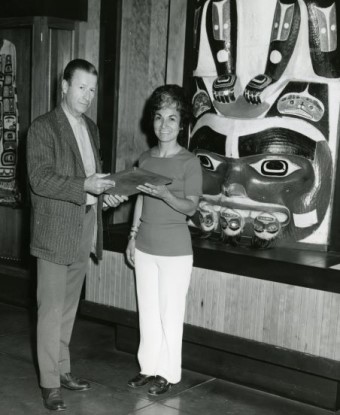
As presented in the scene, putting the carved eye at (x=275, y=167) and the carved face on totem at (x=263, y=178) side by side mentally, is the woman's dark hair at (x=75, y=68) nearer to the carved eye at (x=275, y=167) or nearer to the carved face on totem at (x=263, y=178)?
the carved face on totem at (x=263, y=178)

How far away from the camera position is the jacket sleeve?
3.31m

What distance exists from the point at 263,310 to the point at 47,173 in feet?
4.66

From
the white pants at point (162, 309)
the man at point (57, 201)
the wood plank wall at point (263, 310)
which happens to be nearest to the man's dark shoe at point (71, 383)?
the man at point (57, 201)

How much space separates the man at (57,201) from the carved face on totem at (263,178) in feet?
3.31

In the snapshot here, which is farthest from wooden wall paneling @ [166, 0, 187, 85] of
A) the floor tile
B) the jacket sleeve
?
the floor tile

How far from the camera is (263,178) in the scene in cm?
424

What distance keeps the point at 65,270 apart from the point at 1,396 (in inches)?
32.2

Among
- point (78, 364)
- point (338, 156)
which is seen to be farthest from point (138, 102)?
point (78, 364)

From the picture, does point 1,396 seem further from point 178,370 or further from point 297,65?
point 297,65

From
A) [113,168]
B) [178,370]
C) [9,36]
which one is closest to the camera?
[178,370]

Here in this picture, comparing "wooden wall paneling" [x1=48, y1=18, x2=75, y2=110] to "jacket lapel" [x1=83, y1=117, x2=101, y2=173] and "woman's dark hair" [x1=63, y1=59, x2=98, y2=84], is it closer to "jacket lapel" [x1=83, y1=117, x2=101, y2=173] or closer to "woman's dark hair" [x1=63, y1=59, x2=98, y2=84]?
"jacket lapel" [x1=83, y1=117, x2=101, y2=173]

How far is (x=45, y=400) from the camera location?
350cm

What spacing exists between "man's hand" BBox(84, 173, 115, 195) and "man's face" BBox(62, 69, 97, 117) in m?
0.41

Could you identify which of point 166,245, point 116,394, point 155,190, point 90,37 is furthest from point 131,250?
point 90,37
